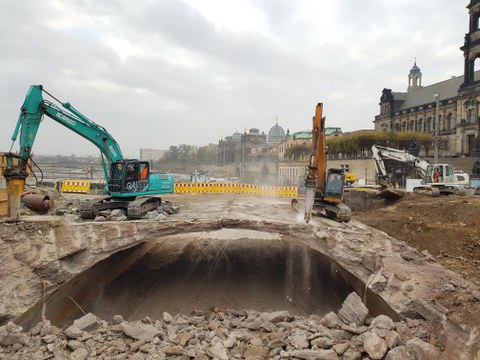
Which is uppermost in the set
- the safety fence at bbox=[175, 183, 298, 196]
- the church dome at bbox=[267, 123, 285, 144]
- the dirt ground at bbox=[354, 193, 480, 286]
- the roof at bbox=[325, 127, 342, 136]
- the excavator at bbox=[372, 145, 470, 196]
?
the church dome at bbox=[267, 123, 285, 144]

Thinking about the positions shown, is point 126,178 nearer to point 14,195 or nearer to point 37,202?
point 14,195

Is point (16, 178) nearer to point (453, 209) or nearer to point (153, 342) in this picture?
point (153, 342)

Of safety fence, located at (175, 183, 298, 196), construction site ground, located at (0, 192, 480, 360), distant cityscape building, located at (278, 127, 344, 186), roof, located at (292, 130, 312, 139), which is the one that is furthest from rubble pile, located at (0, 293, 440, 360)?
roof, located at (292, 130, 312, 139)

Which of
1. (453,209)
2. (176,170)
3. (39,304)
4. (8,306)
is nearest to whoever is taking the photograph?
(8,306)

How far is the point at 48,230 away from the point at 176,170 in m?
90.8

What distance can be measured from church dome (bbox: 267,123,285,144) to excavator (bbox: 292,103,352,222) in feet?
358

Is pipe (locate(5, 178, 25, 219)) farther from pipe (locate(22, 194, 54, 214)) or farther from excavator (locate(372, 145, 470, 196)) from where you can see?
excavator (locate(372, 145, 470, 196))

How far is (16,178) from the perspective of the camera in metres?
10.9

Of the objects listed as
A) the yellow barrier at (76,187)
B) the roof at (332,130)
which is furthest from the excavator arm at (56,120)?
the roof at (332,130)

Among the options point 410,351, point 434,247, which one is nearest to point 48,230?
point 410,351

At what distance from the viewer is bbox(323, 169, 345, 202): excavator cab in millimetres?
13734

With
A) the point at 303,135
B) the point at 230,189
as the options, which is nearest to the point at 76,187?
the point at 230,189

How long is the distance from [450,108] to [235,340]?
5780 cm

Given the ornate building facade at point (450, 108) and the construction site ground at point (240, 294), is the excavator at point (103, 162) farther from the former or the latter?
the ornate building facade at point (450, 108)
